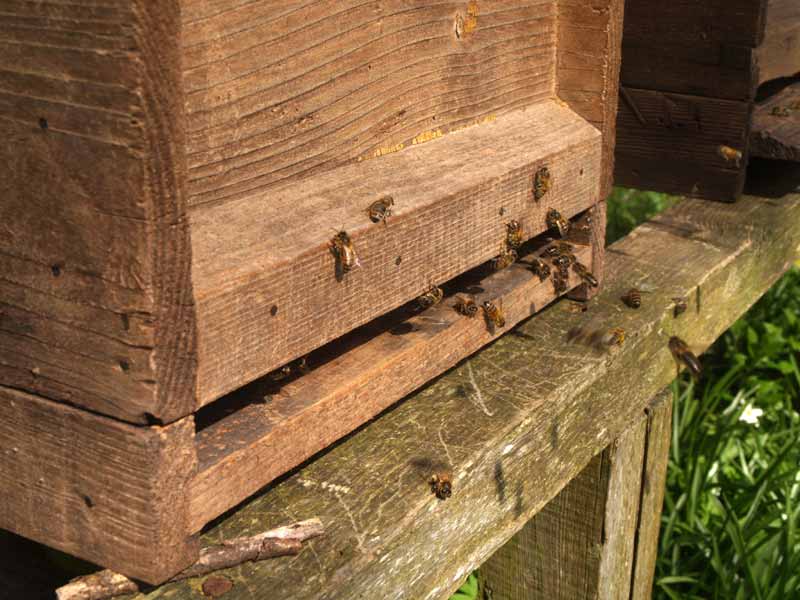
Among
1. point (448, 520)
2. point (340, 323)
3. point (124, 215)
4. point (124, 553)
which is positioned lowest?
point (448, 520)

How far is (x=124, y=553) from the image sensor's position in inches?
57.7

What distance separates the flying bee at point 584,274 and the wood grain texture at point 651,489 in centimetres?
39

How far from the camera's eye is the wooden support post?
9.01ft

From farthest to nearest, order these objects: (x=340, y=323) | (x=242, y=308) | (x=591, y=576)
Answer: (x=591, y=576) < (x=340, y=323) < (x=242, y=308)

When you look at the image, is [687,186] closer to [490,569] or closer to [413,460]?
[490,569]

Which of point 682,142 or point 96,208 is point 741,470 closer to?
point 682,142

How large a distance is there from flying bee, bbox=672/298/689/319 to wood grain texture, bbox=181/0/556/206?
79 centimetres

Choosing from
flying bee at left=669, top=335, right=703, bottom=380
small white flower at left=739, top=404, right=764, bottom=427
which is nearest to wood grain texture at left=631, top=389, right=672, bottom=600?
flying bee at left=669, top=335, right=703, bottom=380

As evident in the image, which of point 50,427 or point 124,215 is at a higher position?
point 124,215

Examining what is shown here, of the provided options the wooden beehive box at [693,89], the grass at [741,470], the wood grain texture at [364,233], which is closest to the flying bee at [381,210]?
the wood grain texture at [364,233]

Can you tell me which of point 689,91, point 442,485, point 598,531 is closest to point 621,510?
point 598,531

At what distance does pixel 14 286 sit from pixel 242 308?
0.32m

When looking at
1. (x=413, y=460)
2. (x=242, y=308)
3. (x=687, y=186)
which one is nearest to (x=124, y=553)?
(x=242, y=308)

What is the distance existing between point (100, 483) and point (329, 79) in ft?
2.48
